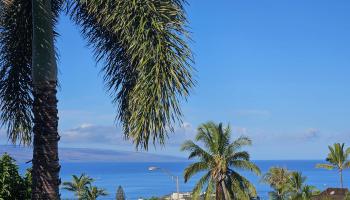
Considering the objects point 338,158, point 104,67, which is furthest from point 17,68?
point 338,158

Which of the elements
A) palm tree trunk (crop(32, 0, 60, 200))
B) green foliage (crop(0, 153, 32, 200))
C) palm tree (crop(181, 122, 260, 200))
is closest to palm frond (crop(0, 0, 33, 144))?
palm tree trunk (crop(32, 0, 60, 200))

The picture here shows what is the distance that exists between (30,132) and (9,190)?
4227 mm

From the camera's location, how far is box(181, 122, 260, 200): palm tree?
142ft

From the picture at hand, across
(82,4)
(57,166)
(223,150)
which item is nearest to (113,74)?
(82,4)

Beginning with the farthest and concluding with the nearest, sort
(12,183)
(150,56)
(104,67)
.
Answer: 1. (12,183)
2. (104,67)
3. (150,56)

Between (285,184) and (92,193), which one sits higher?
(285,184)

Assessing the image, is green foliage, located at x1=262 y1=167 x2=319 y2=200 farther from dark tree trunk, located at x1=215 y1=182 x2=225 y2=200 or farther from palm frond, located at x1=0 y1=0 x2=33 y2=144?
palm frond, located at x1=0 y1=0 x2=33 y2=144

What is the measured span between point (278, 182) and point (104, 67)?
69029 millimetres

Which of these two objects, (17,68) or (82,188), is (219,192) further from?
(82,188)

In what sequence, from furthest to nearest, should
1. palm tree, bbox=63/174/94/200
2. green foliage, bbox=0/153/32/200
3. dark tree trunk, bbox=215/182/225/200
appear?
palm tree, bbox=63/174/94/200 < dark tree trunk, bbox=215/182/225/200 < green foliage, bbox=0/153/32/200

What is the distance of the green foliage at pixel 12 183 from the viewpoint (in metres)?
12.6

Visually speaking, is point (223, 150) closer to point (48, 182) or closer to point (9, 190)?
point (9, 190)

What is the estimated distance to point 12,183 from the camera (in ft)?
42.5

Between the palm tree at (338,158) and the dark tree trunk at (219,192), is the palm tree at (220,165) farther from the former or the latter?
the palm tree at (338,158)
